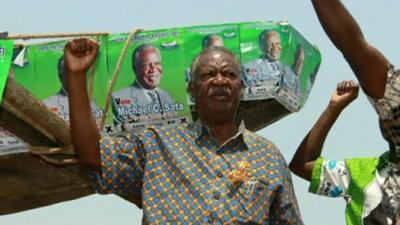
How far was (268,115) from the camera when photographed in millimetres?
5625

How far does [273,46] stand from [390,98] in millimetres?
2108

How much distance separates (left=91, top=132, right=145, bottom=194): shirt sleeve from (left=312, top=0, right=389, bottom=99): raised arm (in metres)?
0.79

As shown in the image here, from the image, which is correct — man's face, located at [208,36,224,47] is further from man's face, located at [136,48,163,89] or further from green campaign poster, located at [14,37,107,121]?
green campaign poster, located at [14,37,107,121]

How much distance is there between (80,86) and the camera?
356 cm

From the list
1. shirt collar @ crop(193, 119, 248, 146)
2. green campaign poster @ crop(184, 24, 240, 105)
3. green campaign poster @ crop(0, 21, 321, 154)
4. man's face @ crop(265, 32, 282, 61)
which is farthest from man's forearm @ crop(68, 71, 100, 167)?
man's face @ crop(265, 32, 282, 61)

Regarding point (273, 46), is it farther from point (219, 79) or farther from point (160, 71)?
point (219, 79)

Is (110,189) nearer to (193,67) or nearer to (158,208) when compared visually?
(158,208)

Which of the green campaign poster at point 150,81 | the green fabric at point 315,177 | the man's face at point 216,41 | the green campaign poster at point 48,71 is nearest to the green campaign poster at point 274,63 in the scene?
the man's face at point 216,41

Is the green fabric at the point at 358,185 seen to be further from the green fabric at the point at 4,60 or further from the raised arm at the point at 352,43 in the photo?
the green fabric at the point at 4,60

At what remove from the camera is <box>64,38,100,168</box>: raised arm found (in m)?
3.55

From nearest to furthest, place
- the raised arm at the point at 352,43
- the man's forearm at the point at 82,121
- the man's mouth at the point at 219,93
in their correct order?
the raised arm at the point at 352,43 < the man's forearm at the point at 82,121 < the man's mouth at the point at 219,93

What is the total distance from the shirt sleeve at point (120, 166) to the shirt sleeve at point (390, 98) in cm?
84

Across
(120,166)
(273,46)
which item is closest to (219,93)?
(120,166)

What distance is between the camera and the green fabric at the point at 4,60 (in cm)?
396
